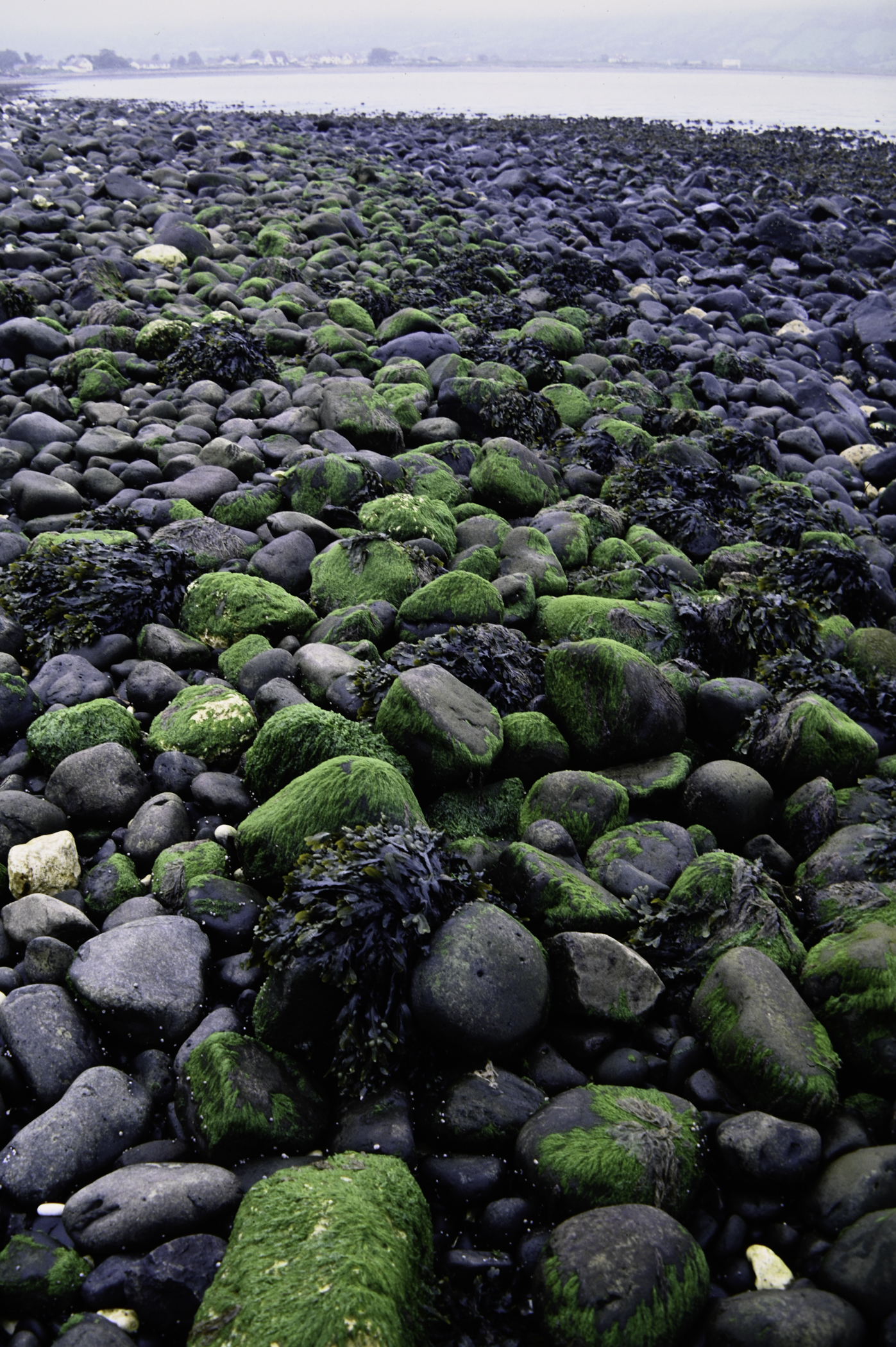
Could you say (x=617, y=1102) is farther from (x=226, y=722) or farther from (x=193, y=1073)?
(x=226, y=722)

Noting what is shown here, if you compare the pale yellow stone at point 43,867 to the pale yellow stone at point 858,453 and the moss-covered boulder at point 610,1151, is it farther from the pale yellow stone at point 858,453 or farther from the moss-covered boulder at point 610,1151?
A: the pale yellow stone at point 858,453

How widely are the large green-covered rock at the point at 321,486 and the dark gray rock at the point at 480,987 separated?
4243 millimetres

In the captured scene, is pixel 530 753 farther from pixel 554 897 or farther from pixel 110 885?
pixel 110 885

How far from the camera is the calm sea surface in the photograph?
39188 millimetres

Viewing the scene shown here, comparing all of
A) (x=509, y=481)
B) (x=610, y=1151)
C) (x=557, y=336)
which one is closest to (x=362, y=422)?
(x=509, y=481)

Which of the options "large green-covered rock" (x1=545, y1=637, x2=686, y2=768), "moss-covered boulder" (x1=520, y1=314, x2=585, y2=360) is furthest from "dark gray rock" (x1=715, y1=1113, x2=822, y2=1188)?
"moss-covered boulder" (x1=520, y1=314, x2=585, y2=360)

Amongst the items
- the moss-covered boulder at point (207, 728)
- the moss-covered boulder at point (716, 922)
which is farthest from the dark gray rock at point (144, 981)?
the moss-covered boulder at point (716, 922)

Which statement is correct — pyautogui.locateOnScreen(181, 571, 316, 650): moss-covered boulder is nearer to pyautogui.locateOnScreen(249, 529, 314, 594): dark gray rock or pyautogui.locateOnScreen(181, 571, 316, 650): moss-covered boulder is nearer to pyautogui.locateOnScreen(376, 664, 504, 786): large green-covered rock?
pyautogui.locateOnScreen(249, 529, 314, 594): dark gray rock

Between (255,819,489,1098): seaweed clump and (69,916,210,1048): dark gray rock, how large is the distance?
285 mm

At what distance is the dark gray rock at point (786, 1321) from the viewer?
7.27ft

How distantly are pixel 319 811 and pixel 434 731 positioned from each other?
0.78 m

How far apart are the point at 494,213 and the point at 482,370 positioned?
10742mm

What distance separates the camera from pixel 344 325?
10.3 meters

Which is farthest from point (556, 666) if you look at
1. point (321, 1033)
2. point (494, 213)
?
point (494, 213)
